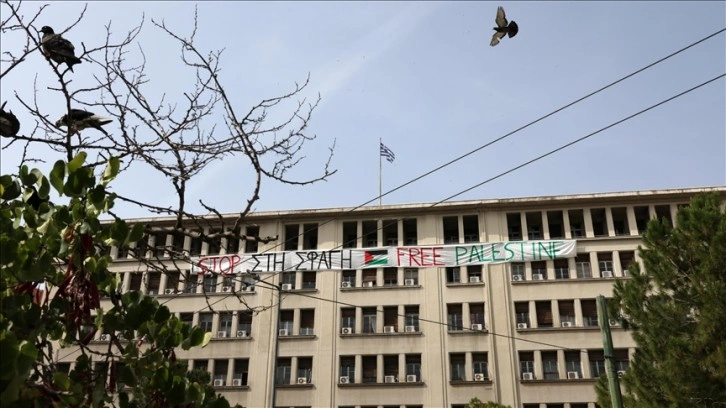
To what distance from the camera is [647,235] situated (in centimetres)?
1748

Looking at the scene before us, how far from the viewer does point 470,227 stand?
35.0 m

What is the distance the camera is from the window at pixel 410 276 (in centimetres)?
3331

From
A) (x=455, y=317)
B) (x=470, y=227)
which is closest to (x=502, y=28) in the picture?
(x=455, y=317)

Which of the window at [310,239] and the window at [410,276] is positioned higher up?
the window at [310,239]

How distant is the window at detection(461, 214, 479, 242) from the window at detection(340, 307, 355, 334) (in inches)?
267

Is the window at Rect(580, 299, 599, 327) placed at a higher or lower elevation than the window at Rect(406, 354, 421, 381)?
higher

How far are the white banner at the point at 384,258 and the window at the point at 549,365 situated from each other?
423 inches

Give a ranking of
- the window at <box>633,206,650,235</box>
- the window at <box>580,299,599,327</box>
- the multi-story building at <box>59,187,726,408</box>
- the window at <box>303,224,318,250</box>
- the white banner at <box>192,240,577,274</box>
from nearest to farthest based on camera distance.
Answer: the white banner at <box>192,240,577,274</box>
the multi-story building at <box>59,187,726,408</box>
the window at <box>580,299,599,327</box>
the window at <box>633,206,650,235</box>
the window at <box>303,224,318,250</box>

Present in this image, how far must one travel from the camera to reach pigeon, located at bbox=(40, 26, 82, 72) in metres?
4.59

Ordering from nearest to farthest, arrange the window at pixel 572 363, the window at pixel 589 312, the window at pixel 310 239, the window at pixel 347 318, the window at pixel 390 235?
the window at pixel 572 363
the window at pixel 589 312
the window at pixel 347 318
the window at pixel 390 235
the window at pixel 310 239

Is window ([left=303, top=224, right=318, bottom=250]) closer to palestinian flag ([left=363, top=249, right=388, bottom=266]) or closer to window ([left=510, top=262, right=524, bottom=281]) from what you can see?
window ([left=510, top=262, right=524, bottom=281])

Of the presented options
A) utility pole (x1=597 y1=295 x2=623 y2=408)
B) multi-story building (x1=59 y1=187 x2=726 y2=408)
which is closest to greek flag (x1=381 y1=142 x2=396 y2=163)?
multi-story building (x1=59 y1=187 x2=726 y2=408)

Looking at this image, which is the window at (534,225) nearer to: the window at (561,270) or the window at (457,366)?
the window at (561,270)

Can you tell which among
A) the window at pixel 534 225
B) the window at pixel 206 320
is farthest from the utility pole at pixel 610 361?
the window at pixel 206 320
